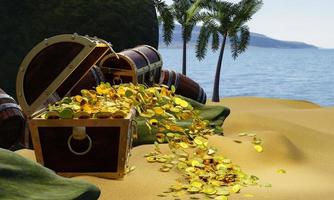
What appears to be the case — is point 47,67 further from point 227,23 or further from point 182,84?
point 227,23

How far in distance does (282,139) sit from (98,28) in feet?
20.5

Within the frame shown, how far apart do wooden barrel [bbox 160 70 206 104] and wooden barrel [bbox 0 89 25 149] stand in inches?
243

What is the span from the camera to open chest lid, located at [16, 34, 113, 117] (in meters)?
6.04

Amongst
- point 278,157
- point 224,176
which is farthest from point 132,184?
point 278,157

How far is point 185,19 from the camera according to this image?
111 ft

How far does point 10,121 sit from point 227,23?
25300 mm

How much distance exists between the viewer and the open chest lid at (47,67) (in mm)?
6039

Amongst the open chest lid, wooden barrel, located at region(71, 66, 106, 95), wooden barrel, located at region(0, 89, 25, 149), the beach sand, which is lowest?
the beach sand

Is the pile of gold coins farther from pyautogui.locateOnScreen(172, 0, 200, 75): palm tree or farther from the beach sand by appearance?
pyautogui.locateOnScreen(172, 0, 200, 75): palm tree

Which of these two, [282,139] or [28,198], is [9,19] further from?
[28,198]

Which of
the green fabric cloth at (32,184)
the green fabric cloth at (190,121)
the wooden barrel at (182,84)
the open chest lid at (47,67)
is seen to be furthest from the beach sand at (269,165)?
the wooden barrel at (182,84)

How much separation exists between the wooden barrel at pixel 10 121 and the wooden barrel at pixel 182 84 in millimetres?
6179

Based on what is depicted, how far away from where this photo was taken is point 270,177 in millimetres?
6891

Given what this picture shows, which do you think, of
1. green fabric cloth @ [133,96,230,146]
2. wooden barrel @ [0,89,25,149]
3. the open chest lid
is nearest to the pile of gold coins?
green fabric cloth @ [133,96,230,146]
